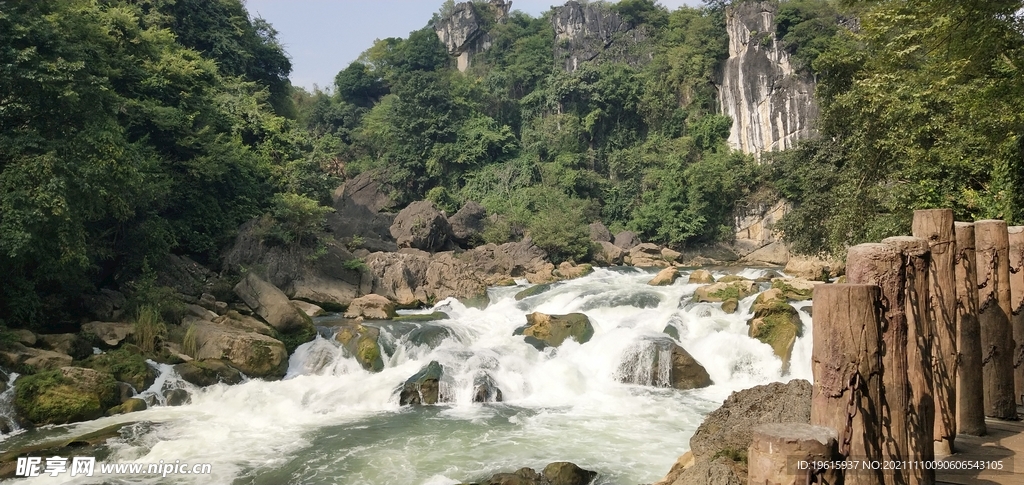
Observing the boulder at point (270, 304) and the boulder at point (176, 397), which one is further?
the boulder at point (270, 304)

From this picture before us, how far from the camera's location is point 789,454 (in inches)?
113

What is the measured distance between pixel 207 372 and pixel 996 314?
11231 mm

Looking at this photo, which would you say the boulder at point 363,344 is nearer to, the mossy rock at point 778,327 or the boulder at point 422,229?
the mossy rock at point 778,327

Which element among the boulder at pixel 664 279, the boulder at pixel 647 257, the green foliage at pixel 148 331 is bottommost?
the green foliage at pixel 148 331

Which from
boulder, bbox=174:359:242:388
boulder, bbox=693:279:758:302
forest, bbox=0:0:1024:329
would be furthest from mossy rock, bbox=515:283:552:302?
boulder, bbox=174:359:242:388

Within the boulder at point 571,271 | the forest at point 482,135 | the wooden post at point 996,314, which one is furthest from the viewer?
the boulder at point 571,271

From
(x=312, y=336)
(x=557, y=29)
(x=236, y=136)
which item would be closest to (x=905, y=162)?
(x=312, y=336)

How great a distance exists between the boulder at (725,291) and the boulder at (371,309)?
23.6ft

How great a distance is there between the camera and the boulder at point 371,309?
1719 centimetres

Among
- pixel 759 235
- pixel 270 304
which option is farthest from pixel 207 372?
pixel 759 235

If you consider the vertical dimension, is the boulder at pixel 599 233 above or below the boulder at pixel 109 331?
above

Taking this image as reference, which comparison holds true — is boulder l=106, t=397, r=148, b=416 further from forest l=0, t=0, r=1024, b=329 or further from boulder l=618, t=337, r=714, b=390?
boulder l=618, t=337, r=714, b=390

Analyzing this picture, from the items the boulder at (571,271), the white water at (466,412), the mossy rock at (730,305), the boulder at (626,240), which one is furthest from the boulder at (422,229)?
the mossy rock at (730,305)

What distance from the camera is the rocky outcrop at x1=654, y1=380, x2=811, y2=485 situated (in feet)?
15.9
